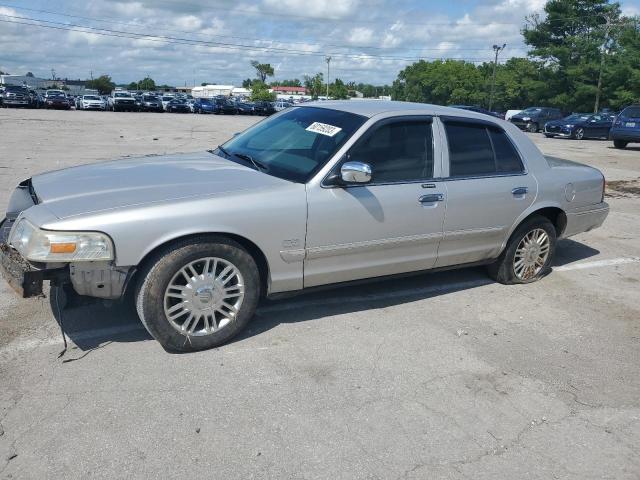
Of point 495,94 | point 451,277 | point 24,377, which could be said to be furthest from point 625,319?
point 495,94

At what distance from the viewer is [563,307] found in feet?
16.8

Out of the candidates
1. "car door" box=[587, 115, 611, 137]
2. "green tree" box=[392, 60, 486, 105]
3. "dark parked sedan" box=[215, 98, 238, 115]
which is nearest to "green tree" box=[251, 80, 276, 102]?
"green tree" box=[392, 60, 486, 105]

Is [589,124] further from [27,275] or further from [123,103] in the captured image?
[123,103]

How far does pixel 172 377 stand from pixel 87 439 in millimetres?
699

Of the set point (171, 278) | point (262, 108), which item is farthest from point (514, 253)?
point (262, 108)

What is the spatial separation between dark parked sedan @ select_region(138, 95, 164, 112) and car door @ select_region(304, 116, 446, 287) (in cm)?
4648

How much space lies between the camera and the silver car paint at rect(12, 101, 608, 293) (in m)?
3.56

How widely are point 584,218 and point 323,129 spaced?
10.1 ft

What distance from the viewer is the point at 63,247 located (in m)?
3.37

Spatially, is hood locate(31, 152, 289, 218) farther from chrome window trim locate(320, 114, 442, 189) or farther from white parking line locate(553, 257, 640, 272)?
white parking line locate(553, 257, 640, 272)

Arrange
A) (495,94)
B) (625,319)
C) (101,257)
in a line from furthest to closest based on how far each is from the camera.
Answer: (495,94)
(625,319)
(101,257)

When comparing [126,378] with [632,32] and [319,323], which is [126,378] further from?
[632,32]

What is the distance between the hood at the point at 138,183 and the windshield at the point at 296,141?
0.61ft

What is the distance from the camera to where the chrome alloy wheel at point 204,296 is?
12.2 feet
